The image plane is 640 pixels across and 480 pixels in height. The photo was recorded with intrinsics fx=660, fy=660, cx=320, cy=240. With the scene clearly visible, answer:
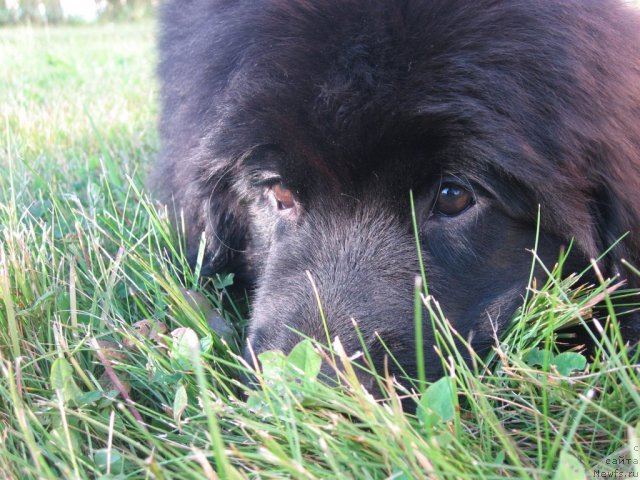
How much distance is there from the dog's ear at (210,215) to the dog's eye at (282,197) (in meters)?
0.15

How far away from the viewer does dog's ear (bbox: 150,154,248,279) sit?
202 cm

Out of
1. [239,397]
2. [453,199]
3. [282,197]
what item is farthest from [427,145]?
[239,397]

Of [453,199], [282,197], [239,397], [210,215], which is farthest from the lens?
[210,215]

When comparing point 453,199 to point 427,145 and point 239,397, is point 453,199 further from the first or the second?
point 239,397

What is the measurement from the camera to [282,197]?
189 cm

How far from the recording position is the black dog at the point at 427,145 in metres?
1.54

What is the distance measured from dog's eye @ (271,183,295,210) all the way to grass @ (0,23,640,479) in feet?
1.04

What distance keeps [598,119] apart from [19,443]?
148cm

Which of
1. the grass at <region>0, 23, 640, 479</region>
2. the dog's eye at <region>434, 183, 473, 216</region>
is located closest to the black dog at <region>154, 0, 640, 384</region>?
the dog's eye at <region>434, 183, 473, 216</region>

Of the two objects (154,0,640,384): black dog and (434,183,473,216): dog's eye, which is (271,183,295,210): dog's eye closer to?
(154,0,640,384): black dog

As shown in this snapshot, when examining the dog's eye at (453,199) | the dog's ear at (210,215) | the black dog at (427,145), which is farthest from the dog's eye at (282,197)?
the dog's eye at (453,199)

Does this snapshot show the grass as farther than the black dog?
No

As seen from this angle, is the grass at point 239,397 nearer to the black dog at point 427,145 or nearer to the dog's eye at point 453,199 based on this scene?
the black dog at point 427,145

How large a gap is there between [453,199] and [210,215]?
2.74 ft
